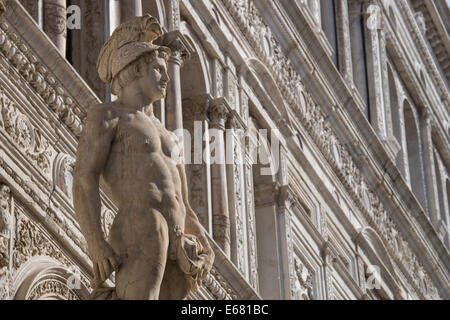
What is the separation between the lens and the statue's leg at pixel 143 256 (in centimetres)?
855

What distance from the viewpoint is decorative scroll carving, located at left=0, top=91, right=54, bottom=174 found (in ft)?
38.0

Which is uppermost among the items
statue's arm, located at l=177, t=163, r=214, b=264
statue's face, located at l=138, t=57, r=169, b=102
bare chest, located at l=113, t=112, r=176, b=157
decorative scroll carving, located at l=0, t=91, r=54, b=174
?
decorative scroll carving, located at l=0, t=91, r=54, b=174

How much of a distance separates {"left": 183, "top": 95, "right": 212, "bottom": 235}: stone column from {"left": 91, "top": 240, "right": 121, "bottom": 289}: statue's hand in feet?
20.8

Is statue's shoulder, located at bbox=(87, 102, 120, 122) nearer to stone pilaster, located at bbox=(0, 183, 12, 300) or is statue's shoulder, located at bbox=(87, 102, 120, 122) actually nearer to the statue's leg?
the statue's leg

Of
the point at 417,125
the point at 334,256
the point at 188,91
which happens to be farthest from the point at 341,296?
the point at 417,125

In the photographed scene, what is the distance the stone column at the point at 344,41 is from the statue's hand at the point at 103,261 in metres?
13.1

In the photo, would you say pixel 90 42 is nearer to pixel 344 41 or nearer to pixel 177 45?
pixel 177 45

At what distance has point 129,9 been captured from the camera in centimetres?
1427

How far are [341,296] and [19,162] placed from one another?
26.6 feet

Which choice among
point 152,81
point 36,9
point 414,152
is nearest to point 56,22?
point 36,9

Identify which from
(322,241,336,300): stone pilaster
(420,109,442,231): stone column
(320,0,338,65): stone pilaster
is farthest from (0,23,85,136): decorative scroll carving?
(420,109,442,231): stone column

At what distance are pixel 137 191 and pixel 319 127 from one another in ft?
36.1

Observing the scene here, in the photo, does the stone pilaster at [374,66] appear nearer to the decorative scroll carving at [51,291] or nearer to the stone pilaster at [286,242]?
the stone pilaster at [286,242]

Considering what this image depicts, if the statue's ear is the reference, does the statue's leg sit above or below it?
below
